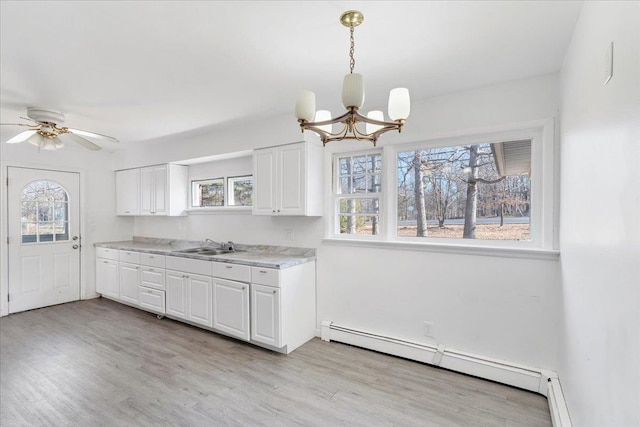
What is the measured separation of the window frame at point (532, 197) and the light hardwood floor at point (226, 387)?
3.48 feet

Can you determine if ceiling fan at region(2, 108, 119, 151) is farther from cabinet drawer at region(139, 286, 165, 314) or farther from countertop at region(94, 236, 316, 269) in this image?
cabinet drawer at region(139, 286, 165, 314)

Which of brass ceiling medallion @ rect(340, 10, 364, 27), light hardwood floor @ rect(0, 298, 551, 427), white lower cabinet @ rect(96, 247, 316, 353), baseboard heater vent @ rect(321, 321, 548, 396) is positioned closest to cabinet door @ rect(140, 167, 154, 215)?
white lower cabinet @ rect(96, 247, 316, 353)

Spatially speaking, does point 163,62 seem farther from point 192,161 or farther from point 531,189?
point 531,189

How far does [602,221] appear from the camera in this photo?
4.16 feet

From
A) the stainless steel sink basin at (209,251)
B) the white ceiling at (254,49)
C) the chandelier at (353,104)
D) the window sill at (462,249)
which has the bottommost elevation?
the stainless steel sink basin at (209,251)

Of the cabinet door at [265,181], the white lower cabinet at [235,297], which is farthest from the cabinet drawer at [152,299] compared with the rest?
the cabinet door at [265,181]

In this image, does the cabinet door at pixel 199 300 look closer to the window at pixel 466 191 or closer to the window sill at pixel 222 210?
the window sill at pixel 222 210

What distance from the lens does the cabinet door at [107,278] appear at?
15.0 feet

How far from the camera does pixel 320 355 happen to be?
2969 millimetres

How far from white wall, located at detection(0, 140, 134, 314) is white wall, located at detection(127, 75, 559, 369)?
291 centimetres

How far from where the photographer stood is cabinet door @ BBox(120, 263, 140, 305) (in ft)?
13.9

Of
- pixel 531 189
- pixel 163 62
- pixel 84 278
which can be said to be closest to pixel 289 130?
pixel 163 62

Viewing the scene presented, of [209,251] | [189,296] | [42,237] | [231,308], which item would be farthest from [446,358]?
[42,237]

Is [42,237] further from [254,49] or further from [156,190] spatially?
[254,49]
